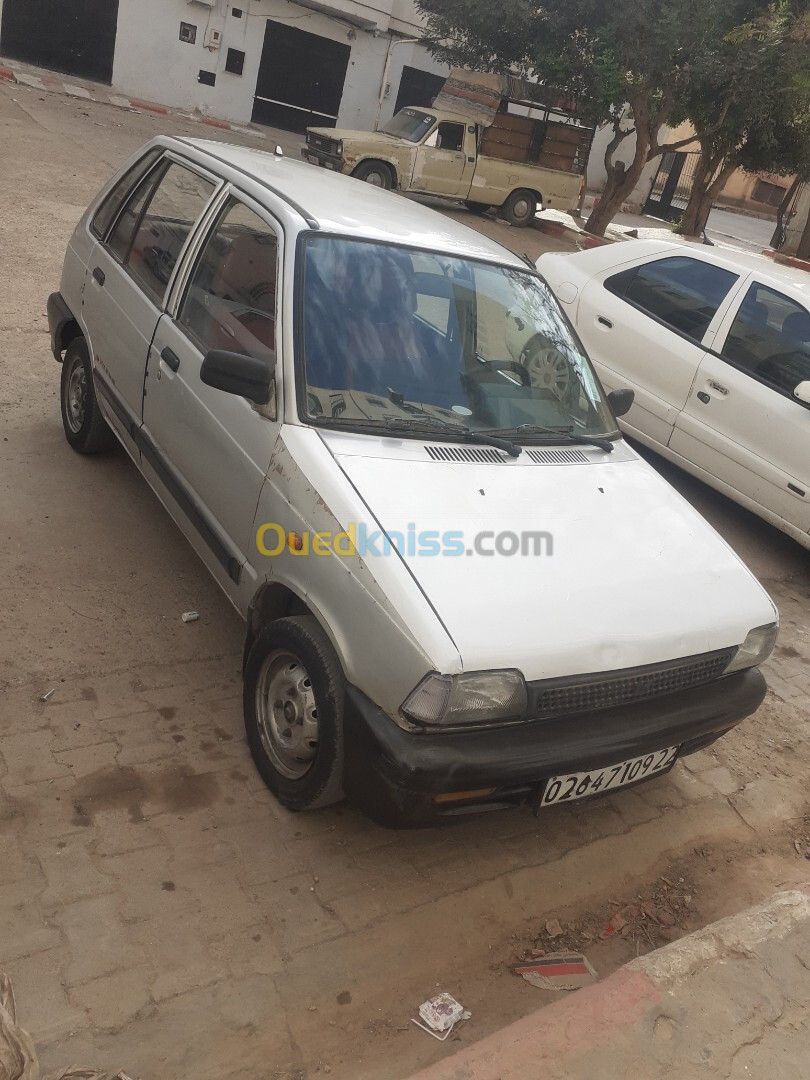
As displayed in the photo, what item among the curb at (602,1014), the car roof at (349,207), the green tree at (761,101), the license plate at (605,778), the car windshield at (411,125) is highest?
the green tree at (761,101)

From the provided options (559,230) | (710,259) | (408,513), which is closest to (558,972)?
(408,513)

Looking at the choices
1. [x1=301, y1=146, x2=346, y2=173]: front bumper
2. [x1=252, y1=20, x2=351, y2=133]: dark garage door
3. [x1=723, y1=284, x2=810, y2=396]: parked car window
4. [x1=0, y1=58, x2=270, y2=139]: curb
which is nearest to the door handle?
[x1=723, y1=284, x2=810, y2=396]: parked car window

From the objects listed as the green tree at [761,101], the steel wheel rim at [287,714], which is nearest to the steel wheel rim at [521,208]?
the green tree at [761,101]

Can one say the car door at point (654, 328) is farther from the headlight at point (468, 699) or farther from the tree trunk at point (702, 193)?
the tree trunk at point (702, 193)

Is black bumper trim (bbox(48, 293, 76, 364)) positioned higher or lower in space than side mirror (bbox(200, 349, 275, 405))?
lower

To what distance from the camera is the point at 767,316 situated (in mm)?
6016

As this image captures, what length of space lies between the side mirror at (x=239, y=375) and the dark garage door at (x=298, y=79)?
22483mm

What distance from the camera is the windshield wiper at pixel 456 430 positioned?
10.8ft

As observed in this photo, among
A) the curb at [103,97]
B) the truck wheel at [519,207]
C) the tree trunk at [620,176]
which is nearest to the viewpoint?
the tree trunk at [620,176]

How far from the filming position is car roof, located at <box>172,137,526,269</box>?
3717mm

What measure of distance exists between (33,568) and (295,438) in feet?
5.56

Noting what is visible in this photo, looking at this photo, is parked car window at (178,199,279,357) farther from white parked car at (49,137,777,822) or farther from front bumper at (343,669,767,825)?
front bumper at (343,669,767,825)

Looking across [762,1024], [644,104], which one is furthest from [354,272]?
[644,104]

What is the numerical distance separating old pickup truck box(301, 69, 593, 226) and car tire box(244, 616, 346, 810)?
47.0 ft
